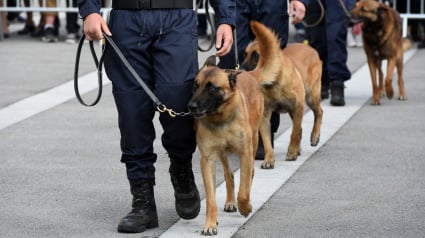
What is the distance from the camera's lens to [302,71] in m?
8.48

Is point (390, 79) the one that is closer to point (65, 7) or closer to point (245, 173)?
point (245, 173)

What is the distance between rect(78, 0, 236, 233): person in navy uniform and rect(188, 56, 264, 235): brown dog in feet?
0.39

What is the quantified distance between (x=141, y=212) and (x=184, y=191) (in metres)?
0.30

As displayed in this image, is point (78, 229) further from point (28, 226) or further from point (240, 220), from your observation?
point (240, 220)

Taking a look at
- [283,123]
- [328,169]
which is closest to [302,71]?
[328,169]

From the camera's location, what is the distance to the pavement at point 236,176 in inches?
245

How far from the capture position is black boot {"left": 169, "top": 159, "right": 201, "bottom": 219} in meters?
6.20

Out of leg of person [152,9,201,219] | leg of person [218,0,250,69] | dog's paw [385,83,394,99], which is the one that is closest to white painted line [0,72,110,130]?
leg of person [218,0,250,69]

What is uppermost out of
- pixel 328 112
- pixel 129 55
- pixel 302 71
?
pixel 129 55

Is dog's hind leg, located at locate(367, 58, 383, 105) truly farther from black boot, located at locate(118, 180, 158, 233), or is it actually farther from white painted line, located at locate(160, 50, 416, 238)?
black boot, located at locate(118, 180, 158, 233)

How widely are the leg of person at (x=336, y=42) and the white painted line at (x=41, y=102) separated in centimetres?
262

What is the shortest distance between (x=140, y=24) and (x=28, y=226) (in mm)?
1313

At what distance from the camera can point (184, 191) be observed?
623 cm

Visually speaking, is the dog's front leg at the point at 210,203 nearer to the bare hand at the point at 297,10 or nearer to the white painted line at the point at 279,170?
the white painted line at the point at 279,170
